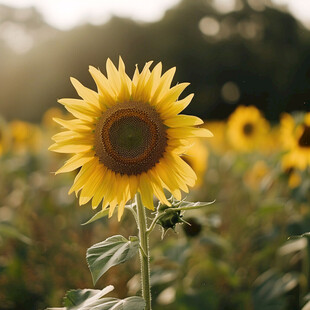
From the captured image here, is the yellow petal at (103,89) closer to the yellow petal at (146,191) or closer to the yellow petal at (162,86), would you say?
the yellow petal at (162,86)

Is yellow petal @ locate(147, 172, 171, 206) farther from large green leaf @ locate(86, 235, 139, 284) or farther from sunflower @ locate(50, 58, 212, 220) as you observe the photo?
large green leaf @ locate(86, 235, 139, 284)

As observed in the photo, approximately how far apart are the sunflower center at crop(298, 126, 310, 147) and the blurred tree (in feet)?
52.5

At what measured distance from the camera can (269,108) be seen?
18.8 metres

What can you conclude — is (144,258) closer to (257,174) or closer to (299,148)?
(299,148)

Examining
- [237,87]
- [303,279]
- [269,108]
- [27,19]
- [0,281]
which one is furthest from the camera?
[27,19]

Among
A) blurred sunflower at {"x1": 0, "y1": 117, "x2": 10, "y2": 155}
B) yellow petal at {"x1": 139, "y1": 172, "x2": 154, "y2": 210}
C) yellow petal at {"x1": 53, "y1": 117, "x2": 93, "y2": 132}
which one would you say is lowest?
yellow petal at {"x1": 139, "y1": 172, "x2": 154, "y2": 210}

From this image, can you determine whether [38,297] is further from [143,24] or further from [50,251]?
[143,24]

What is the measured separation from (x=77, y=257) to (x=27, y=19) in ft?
87.1

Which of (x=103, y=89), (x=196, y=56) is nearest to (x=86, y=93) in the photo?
(x=103, y=89)

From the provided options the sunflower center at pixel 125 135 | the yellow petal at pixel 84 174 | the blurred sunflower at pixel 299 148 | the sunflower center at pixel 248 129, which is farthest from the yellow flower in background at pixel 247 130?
the yellow petal at pixel 84 174

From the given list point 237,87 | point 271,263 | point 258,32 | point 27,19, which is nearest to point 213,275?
point 271,263

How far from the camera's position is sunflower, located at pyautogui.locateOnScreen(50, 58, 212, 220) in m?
1.78

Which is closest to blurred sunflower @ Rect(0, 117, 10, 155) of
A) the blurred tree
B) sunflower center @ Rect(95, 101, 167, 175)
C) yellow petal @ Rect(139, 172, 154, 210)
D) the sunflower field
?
the sunflower field

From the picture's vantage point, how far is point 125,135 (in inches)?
77.8
